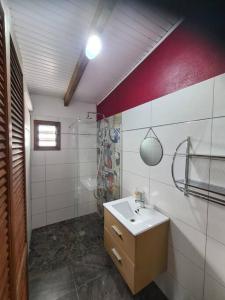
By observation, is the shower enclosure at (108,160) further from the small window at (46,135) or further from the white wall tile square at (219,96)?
the white wall tile square at (219,96)

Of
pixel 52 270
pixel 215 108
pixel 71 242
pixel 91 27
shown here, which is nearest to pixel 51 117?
pixel 91 27

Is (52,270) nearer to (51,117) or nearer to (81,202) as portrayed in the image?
(81,202)

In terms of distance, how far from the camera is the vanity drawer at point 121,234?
50.1 inches

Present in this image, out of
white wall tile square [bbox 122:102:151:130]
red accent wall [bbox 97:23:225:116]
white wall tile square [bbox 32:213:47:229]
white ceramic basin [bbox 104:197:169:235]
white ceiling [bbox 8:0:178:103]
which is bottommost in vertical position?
white wall tile square [bbox 32:213:47:229]

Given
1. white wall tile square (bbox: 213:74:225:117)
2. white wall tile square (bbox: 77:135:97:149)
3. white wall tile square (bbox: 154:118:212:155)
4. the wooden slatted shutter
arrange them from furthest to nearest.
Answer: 1. white wall tile square (bbox: 77:135:97:149)
2. white wall tile square (bbox: 154:118:212:155)
3. white wall tile square (bbox: 213:74:225:117)
4. the wooden slatted shutter

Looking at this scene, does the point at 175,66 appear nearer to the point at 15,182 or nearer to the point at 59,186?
the point at 15,182

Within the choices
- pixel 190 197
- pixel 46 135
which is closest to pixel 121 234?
pixel 190 197

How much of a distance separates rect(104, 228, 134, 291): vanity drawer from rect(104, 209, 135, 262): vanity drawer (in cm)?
6

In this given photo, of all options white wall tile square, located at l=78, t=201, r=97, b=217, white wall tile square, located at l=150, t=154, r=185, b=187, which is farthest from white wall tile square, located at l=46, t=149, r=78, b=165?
white wall tile square, located at l=150, t=154, r=185, b=187

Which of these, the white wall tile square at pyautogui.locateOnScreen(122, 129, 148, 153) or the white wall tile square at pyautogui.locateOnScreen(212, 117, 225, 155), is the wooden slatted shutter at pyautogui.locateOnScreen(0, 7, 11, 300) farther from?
the white wall tile square at pyautogui.locateOnScreen(122, 129, 148, 153)

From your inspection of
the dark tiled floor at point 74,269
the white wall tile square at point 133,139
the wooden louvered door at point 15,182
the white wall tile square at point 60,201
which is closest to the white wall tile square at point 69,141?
the white wall tile square at point 60,201

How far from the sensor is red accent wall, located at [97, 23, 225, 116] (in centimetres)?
109

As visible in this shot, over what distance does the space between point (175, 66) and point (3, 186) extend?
5.11ft

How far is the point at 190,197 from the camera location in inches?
48.1
